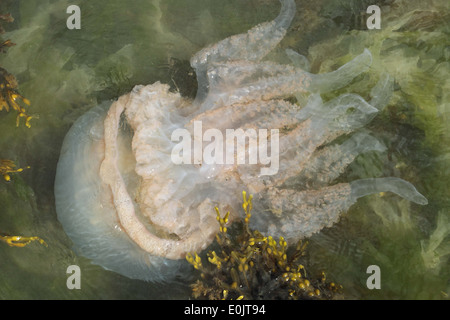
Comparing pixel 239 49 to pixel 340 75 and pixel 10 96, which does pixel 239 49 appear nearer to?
pixel 340 75

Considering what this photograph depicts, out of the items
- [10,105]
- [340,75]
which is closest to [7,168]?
[10,105]

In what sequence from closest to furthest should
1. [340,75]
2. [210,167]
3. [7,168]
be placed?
[210,167] < [340,75] < [7,168]

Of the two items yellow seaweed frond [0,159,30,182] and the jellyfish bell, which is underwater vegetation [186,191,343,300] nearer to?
the jellyfish bell

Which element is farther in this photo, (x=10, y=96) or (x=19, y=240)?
(x=10, y=96)

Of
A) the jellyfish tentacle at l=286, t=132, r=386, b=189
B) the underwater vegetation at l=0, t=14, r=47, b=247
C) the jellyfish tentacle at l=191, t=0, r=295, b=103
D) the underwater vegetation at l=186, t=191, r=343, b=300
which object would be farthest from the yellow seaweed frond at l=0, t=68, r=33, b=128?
the jellyfish tentacle at l=286, t=132, r=386, b=189

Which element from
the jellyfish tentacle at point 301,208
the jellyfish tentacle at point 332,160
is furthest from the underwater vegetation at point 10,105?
the jellyfish tentacle at point 332,160

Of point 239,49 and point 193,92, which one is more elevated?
point 239,49

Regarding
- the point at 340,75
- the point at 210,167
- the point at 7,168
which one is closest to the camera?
the point at 210,167
